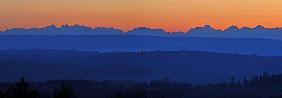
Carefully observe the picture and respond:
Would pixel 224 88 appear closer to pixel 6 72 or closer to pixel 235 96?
pixel 235 96

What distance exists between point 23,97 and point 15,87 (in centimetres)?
69

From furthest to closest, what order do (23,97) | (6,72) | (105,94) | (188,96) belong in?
1. (6,72)
2. (188,96)
3. (105,94)
4. (23,97)

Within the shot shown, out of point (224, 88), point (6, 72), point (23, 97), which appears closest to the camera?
point (23, 97)

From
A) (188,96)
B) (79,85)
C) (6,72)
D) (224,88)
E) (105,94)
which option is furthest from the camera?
(6,72)

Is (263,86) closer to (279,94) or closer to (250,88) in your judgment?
(250,88)

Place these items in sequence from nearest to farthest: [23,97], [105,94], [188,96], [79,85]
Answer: [23,97] < [105,94] < [188,96] < [79,85]

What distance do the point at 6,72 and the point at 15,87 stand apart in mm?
174170

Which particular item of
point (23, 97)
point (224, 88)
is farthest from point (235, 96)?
point (23, 97)

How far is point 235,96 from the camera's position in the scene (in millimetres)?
123875

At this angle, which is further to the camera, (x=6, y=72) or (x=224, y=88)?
(x=6, y=72)

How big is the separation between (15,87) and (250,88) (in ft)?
381

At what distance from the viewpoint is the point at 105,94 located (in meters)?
114

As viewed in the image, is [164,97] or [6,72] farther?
[6,72]

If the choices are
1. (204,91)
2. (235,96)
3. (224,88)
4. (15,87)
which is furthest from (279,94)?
(15,87)
